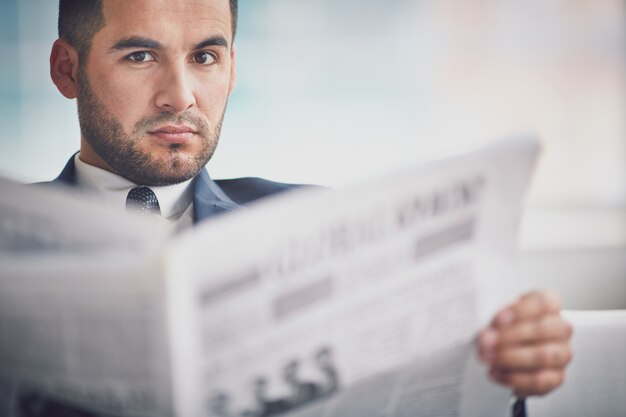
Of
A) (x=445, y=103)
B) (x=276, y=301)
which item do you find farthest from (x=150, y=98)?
(x=445, y=103)

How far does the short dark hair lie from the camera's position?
1.03 metres

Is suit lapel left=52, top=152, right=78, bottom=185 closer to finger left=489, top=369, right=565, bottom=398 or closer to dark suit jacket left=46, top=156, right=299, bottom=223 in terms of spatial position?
dark suit jacket left=46, top=156, right=299, bottom=223

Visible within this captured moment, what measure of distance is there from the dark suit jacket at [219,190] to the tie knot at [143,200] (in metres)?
0.07

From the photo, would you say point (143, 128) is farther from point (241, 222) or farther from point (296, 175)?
point (296, 175)

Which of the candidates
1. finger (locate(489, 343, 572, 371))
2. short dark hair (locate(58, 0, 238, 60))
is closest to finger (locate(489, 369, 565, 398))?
finger (locate(489, 343, 572, 371))

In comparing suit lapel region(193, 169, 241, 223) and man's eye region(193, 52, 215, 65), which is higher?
man's eye region(193, 52, 215, 65)

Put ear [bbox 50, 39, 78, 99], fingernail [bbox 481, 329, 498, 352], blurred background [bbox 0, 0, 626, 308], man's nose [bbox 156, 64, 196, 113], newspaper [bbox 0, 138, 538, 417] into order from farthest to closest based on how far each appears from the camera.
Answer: blurred background [bbox 0, 0, 626, 308] → ear [bbox 50, 39, 78, 99] → man's nose [bbox 156, 64, 196, 113] → fingernail [bbox 481, 329, 498, 352] → newspaper [bbox 0, 138, 538, 417]

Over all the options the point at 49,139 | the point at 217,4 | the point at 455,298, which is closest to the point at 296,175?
the point at 49,139

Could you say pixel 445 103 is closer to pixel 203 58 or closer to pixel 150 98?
pixel 203 58

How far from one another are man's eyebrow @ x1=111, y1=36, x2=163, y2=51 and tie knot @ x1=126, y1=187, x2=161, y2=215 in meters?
0.22

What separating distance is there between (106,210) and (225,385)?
0.16 meters

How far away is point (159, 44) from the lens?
0.99m

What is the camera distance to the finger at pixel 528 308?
1.94 feet

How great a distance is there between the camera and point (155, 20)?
1000mm
